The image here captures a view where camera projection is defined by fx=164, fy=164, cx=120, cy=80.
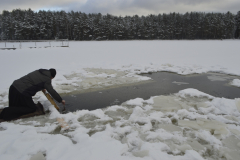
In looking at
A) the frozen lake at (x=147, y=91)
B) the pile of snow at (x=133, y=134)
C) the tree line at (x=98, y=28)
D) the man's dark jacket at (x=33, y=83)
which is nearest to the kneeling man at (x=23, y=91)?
the man's dark jacket at (x=33, y=83)

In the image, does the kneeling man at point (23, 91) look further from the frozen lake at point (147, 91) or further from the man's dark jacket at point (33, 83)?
the frozen lake at point (147, 91)

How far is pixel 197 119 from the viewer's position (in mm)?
3707

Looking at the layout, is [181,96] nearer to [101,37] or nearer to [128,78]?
[128,78]

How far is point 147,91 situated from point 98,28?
48662mm

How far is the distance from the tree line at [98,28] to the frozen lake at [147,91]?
1857 inches

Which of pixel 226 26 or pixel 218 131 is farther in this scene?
pixel 226 26

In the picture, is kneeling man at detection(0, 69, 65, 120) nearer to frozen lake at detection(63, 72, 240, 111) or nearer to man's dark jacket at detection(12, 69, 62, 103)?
man's dark jacket at detection(12, 69, 62, 103)

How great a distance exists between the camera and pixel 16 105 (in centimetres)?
358

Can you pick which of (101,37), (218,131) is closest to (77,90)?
(218,131)

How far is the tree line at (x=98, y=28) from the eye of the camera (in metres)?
48.5

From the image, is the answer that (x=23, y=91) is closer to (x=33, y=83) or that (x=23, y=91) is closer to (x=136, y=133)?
(x=33, y=83)

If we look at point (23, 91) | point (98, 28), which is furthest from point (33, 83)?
point (98, 28)

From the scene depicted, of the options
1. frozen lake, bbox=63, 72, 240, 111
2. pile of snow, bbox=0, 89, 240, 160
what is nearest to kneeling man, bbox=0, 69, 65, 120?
pile of snow, bbox=0, 89, 240, 160

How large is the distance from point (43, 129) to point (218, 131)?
3.40 meters
